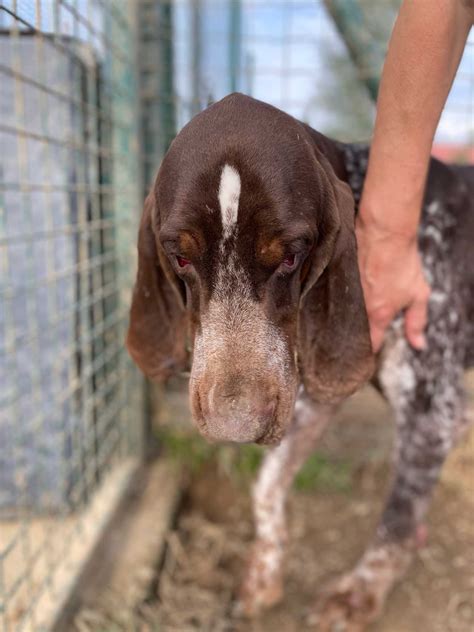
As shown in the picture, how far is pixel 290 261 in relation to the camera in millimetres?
1456

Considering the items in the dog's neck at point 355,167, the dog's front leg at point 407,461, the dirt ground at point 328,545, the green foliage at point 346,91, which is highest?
the green foliage at point 346,91

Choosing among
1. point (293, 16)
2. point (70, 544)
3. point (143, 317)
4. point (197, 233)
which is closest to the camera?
point (197, 233)

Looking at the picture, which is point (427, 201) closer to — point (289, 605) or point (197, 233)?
point (197, 233)

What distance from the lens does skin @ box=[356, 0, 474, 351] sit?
58.3 inches

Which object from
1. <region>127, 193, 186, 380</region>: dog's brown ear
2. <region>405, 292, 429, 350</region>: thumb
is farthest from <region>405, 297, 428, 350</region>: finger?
<region>127, 193, 186, 380</region>: dog's brown ear

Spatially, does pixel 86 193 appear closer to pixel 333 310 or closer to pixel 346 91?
pixel 333 310

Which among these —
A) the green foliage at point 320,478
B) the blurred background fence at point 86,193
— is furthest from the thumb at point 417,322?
the green foliage at point 320,478

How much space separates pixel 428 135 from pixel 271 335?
614 millimetres

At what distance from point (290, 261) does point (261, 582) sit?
1611mm

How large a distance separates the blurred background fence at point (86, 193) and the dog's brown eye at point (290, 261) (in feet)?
2.92

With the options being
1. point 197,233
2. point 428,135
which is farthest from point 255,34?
point 197,233

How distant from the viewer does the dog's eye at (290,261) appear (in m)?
1.44

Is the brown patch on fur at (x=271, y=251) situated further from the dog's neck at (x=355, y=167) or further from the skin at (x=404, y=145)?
the dog's neck at (x=355, y=167)

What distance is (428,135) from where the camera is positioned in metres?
1.57
